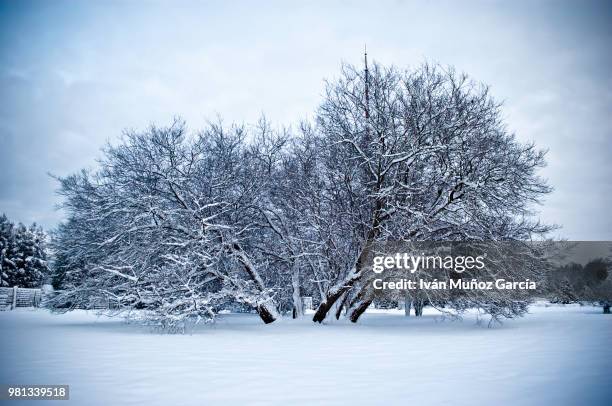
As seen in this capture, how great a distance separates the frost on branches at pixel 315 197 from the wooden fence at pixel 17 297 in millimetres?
15126

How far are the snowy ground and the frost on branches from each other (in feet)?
15.5

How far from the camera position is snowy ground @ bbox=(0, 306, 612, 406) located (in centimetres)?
536

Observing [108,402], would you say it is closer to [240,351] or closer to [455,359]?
[240,351]

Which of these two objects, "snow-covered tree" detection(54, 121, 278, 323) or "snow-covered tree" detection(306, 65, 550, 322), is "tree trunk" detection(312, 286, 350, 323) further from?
"snow-covered tree" detection(54, 121, 278, 323)

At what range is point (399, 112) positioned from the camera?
632 inches

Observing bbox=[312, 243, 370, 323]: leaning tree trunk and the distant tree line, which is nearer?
the distant tree line

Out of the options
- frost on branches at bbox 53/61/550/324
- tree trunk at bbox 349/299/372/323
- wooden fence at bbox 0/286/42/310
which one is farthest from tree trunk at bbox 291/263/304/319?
wooden fence at bbox 0/286/42/310

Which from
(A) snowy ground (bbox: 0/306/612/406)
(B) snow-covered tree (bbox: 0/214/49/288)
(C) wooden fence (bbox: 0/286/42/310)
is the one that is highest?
(B) snow-covered tree (bbox: 0/214/49/288)

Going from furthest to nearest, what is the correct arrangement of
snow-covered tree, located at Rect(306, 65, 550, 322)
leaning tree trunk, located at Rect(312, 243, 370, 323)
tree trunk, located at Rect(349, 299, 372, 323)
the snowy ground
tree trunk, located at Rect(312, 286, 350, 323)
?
tree trunk, located at Rect(349, 299, 372, 323) < tree trunk, located at Rect(312, 286, 350, 323) < leaning tree trunk, located at Rect(312, 243, 370, 323) < snow-covered tree, located at Rect(306, 65, 550, 322) < the snowy ground

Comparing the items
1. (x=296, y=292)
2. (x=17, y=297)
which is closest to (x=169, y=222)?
(x=296, y=292)

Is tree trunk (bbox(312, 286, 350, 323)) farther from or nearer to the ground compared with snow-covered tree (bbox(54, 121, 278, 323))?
nearer to the ground

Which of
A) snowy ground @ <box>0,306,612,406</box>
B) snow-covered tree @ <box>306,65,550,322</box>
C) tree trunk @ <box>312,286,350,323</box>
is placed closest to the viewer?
snowy ground @ <box>0,306,612,406</box>

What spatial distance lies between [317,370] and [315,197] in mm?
10762

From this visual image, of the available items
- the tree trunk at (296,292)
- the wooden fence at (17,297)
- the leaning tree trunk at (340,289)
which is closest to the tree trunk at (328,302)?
the leaning tree trunk at (340,289)
